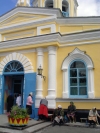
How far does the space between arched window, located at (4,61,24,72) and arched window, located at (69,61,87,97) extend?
3.09 m

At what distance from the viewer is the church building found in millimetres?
9250

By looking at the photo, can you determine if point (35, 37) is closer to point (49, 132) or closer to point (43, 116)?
point (43, 116)

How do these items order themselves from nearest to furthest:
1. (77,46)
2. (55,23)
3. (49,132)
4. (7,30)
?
(49,132), (77,46), (55,23), (7,30)

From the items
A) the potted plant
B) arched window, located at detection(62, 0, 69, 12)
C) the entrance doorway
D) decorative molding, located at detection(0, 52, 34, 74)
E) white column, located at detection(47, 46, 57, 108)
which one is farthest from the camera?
arched window, located at detection(62, 0, 69, 12)

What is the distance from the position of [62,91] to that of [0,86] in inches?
159

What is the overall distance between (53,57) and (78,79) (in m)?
1.84

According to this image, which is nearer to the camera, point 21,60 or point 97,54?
point 97,54

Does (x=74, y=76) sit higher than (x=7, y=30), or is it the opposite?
(x=7, y=30)

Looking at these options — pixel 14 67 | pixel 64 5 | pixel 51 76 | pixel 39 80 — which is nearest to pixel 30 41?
pixel 14 67

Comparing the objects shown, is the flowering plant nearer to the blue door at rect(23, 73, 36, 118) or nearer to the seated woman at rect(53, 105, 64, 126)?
the seated woman at rect(53, 105, 64, 126)

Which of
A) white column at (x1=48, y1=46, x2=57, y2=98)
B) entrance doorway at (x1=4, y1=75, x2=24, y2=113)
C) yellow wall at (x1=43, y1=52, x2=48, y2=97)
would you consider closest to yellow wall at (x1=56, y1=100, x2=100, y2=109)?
white column at (x1=48, y1=46, x2=57, y2=98)

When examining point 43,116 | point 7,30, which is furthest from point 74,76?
point 7,30

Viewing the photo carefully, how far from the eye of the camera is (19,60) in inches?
422

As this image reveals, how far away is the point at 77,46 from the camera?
9695 mm
